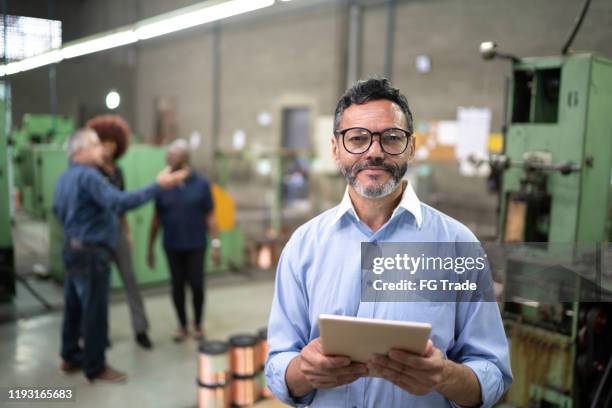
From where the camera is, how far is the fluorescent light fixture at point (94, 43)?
2.91 meters

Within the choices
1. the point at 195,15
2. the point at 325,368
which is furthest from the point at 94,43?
the point at 325,368

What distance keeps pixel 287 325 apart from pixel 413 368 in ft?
1.34

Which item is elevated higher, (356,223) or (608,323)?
(356,223)

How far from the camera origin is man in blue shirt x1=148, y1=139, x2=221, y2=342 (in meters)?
4.00

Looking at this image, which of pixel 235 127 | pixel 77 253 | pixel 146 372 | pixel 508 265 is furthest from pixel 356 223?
pixel 235 127

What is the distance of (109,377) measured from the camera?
344 cm

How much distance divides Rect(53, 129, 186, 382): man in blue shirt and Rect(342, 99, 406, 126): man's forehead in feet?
6.65

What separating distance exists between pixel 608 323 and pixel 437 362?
1.88 meters

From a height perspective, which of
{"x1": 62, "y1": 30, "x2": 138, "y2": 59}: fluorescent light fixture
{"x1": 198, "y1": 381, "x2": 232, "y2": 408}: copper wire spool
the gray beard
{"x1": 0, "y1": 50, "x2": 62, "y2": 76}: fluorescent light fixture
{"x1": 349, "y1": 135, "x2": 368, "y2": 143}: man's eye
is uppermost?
{"x1": 62, "y1": 30, "x2": 138, "y2": 59}: fluorescent light fixture

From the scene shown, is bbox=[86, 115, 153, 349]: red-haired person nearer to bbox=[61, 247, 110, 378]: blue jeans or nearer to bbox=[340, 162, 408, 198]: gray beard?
bbox=[61, 247, 110, 378]: blue jeans

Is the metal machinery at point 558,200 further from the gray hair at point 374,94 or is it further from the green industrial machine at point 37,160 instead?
the green industrial machine at point 37,160

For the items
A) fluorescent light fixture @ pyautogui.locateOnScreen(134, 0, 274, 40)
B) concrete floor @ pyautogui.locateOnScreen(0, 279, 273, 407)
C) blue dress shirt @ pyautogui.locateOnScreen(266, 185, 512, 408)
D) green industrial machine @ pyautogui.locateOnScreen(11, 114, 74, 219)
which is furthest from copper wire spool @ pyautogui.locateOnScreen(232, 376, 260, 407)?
fluorescent light fixture @ pyautogui.locateOnScreen(134, 0, 274, 40)

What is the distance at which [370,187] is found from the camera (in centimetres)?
135

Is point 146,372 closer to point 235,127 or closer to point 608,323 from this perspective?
point 608,323
